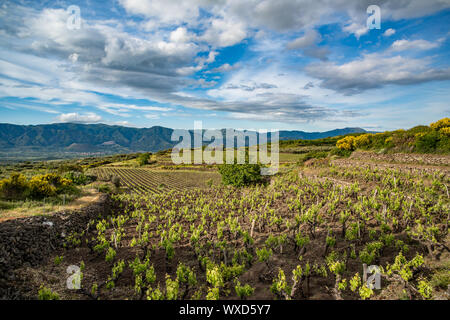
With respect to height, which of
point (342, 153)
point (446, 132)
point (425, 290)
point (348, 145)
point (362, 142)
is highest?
point (446, 132)

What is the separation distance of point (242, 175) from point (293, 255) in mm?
26241

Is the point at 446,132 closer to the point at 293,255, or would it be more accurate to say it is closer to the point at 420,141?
the point at 420,141

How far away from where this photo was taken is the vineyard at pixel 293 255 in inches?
310

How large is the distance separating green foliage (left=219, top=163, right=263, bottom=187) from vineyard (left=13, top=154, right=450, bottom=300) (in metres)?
17.3

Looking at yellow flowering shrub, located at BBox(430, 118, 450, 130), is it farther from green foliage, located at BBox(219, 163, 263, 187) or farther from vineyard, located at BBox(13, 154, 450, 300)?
green foliage, located at BBox(219, 163, 263, 187)

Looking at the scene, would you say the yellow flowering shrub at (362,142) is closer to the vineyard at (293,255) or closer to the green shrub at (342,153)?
the green shrub at (342,153)

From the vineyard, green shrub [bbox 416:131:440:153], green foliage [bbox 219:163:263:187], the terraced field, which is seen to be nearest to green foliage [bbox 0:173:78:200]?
the vineyard

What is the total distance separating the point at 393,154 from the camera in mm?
26578

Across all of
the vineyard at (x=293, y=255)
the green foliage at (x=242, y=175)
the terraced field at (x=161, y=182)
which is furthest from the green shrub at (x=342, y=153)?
the terraced field at (x=161, y=182)

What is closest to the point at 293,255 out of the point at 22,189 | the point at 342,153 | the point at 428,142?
the point at 428,142

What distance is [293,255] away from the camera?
11.2 m

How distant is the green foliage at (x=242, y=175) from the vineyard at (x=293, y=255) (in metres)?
17.3
